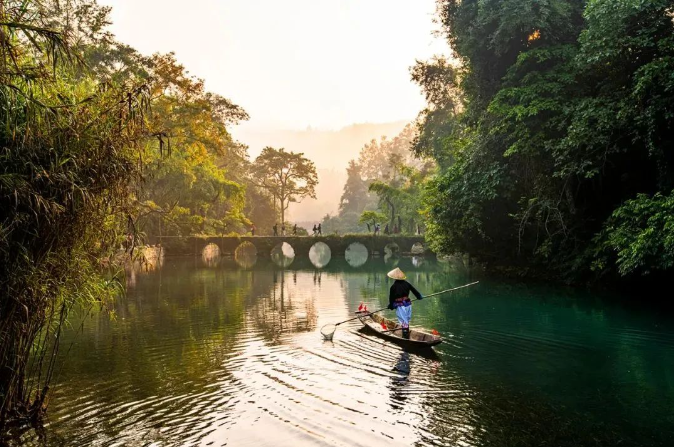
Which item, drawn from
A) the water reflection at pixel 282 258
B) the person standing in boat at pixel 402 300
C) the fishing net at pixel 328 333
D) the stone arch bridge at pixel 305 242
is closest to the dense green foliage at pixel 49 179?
the fishing net at pixel 328 333

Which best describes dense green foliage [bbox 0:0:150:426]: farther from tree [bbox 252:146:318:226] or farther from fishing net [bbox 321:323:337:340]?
tree [bbox 252:146:318:226]

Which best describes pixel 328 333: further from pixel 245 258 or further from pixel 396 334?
pixel 245 258

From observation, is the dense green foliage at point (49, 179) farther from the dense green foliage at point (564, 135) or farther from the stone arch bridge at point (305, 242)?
the stone arch bridge at point (305, 242)

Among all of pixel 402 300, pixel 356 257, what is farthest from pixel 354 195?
pixel 402 300

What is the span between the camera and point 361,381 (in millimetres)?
10023

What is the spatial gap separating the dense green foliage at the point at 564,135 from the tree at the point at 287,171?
36.9 metres

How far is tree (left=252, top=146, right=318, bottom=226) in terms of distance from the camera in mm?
65875

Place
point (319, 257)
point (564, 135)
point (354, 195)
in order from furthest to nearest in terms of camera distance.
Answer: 1. point (354, 195)
2. point (319, 257)
3. point (564, 135)

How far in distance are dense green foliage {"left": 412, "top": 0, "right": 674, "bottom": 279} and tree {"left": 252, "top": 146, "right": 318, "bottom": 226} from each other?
36.9 m

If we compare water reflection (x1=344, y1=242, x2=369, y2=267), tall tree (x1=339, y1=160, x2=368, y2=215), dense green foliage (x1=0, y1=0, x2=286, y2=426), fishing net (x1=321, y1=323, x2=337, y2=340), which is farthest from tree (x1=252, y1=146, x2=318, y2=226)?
dense green foliage (x1=0, y1=0, x2=286, y2=426)

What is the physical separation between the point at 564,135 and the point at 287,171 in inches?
1944

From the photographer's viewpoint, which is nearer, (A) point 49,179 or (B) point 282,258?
(A) point 49,179

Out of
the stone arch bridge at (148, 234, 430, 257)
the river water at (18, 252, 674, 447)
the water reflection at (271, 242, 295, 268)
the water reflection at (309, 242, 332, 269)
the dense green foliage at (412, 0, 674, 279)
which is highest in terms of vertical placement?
the dense green foliage at (412, 0, 674, 279)

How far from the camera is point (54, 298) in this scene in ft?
22.0
